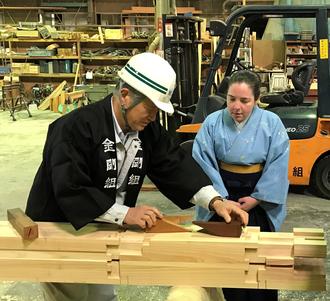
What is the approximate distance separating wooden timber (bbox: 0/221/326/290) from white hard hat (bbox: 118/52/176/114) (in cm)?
50

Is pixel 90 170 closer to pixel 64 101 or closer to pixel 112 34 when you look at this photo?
pixel 64 101

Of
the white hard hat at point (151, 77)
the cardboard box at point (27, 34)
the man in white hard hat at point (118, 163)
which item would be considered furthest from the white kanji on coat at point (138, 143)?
the cardboard box at point (27, 34)

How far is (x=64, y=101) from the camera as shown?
39.8ft

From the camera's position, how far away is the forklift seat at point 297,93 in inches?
211

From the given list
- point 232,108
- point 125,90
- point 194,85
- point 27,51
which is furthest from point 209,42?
point 125,90

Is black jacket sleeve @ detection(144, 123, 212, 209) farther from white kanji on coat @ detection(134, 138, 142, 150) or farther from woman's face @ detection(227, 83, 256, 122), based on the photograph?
woman's face @ detection(227, 83, 256, 122)

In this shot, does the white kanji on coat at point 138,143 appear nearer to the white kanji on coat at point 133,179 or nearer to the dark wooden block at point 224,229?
the white kanji on coat at point 133,179

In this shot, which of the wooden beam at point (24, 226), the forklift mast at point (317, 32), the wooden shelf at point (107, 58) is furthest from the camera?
the wooden shelf at point (107, 58)

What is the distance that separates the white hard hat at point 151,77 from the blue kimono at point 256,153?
3.00 ft

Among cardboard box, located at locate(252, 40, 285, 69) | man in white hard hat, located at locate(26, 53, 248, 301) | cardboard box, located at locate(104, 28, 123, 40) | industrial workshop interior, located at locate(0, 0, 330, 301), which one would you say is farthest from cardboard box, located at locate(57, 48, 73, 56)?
man in white hard hat, located at locate(26, 53, 248, 301)

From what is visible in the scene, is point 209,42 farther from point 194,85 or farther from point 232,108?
point 232,108

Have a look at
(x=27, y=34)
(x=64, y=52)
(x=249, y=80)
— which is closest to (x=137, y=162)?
(x=249, y=80)

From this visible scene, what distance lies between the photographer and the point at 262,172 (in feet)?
8.48

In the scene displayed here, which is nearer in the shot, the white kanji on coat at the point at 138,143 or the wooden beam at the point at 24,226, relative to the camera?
the wooden beam at the point at 24,226
